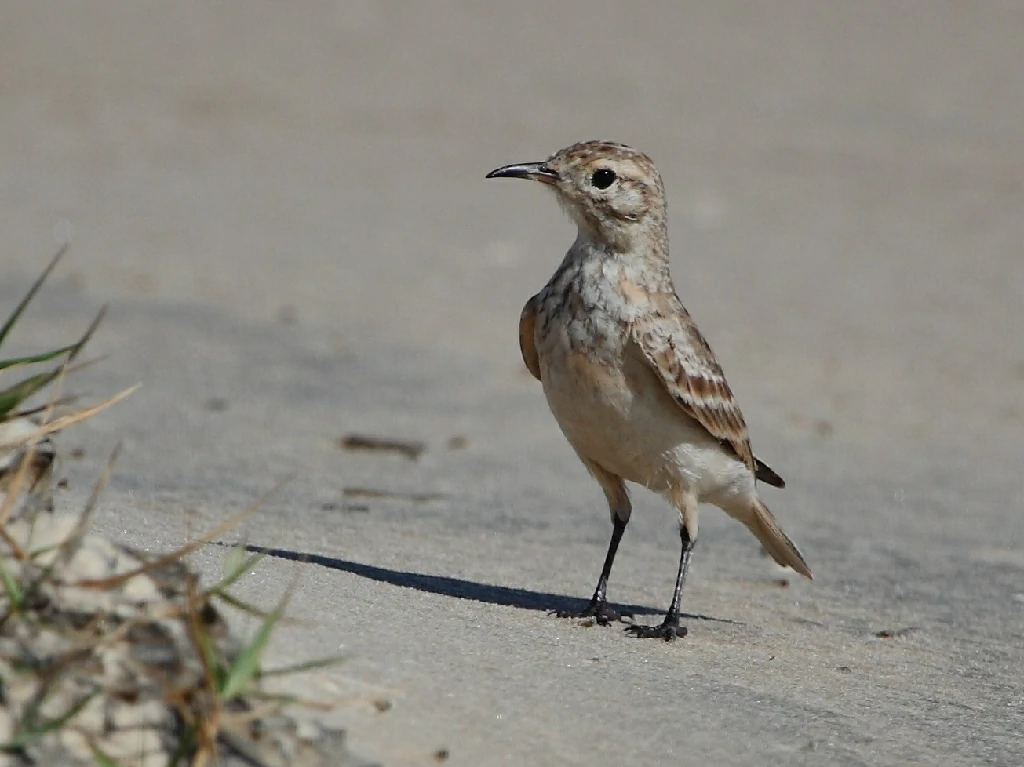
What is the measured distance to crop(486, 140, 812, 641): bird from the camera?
550 cm

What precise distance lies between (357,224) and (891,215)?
5087 mm

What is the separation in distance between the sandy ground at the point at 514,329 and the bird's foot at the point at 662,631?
10 centimetres

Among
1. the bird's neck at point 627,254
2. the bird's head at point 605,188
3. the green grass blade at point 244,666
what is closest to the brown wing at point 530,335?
the bird's neck at point 627,254

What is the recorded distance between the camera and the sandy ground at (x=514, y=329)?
15.2ft

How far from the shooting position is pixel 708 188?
52.1 ft

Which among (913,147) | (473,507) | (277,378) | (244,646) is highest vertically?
(913,147)

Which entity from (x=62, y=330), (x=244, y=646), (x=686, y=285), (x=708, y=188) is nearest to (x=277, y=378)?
(x=62, y=330)

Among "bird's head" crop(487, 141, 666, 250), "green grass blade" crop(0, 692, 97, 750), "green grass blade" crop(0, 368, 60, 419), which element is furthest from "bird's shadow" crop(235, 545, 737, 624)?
"green grass blade" crop(0, 692, 97, 750)

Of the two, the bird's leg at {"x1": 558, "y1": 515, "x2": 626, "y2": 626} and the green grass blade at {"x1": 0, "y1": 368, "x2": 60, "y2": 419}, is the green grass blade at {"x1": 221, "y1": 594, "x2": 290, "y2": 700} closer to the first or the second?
the green grass blade at {"x1": 0, "y1": 368, "x2": 60, "y2": 419}

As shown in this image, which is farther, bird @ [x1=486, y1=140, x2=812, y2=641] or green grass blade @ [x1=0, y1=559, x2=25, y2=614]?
bird @ [x1=486, y1=140, x2=812, y2=641]

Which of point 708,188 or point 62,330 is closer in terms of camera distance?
point 62,330

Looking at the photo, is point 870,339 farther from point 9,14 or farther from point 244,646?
point 9,14

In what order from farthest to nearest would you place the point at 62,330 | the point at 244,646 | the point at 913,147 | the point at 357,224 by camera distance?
the point at 913,147
the point at 357,224
the point at 62,330
the point at 244,646

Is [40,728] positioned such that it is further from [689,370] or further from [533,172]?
[533,172]
